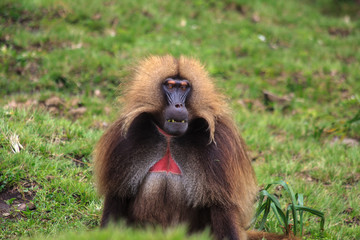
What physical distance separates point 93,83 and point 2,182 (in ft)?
10.6

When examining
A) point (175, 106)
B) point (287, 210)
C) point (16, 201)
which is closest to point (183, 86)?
point (175, 106)

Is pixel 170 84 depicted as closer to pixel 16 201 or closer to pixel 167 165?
pixel 167 165

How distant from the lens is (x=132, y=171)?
12.8 feet

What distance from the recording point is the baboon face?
12.0 feet

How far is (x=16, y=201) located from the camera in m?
→ 4.61

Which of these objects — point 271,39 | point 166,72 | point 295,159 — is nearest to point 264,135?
point 295,159

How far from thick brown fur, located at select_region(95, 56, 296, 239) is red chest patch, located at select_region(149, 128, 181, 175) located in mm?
35

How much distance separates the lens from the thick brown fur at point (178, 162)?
3.85m

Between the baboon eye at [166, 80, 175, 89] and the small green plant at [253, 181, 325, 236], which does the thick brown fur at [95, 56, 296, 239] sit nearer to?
the baboon eye at [166, 80, 175, 89]

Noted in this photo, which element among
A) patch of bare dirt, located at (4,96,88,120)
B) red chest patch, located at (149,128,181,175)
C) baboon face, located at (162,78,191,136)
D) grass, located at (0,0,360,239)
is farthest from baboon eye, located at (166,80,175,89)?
patch of bare dirt, located at (4,96,88,120)

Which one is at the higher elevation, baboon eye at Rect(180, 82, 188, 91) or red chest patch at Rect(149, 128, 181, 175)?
A: baboon eye at Rect(180, 82, 188, 91)

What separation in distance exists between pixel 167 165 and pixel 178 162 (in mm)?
100

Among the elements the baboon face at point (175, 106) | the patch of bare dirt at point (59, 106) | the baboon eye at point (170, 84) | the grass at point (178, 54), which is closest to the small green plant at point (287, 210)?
the grass at point (178, 54)

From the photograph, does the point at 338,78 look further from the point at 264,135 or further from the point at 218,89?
the point at 218,89
